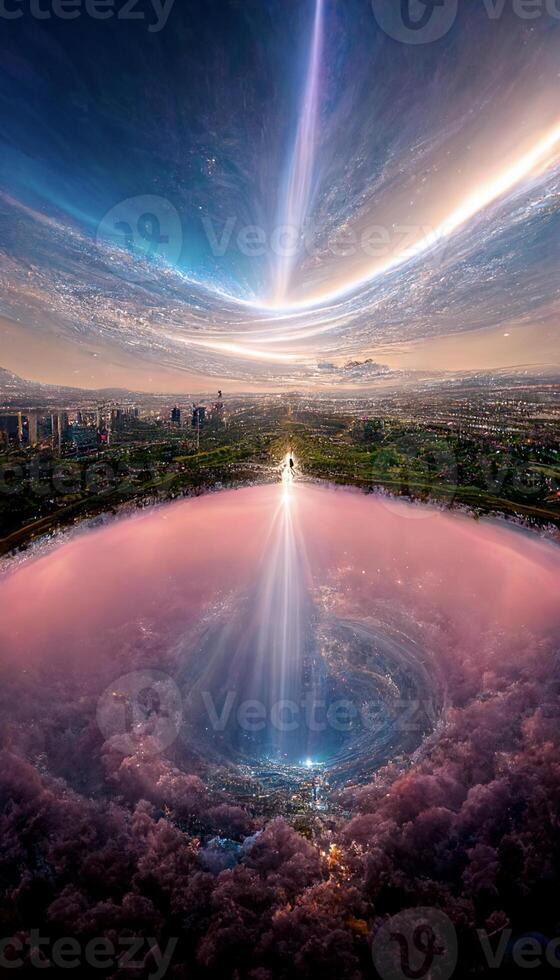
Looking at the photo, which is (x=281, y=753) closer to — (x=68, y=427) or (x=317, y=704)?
(x=317, y=704)

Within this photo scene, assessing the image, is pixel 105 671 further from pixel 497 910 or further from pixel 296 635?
pixel 497 910
